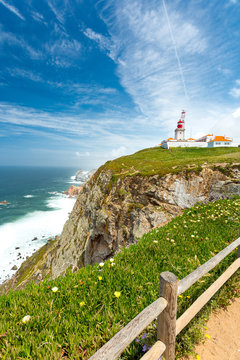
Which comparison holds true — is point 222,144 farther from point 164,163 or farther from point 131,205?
point 131,205

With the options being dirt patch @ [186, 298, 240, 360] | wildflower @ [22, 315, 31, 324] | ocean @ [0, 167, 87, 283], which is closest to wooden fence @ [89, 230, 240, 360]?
dirt patch @ [186, 298, 240, 360]

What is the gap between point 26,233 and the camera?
51.2 metres

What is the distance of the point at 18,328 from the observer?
2824mm

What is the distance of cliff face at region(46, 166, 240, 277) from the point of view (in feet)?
57.4

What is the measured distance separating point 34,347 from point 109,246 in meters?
20.4

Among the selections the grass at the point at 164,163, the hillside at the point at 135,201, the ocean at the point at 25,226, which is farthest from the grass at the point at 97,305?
the ocean at the point at 25,226

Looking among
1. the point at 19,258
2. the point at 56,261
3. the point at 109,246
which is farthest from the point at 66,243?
the point at 19,258

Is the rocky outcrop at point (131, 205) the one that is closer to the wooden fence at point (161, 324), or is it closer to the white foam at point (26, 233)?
the wooden fence at point (161, 324)

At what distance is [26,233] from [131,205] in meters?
45.7

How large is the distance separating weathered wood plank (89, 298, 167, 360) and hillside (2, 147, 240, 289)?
13880 millimetres

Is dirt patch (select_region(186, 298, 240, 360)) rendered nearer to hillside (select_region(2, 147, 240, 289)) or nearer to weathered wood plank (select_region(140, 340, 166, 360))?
weathered wood plank (select_region(140, 340, 166, 360))

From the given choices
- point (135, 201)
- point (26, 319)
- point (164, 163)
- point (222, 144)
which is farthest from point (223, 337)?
point (222, 144)

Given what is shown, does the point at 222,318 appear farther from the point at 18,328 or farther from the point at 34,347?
the point at 18,328

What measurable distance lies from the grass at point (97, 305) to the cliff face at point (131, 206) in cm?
1009
